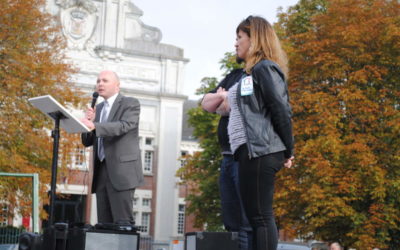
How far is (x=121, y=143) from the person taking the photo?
7.11 meters

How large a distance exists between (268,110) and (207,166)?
93.8 ft

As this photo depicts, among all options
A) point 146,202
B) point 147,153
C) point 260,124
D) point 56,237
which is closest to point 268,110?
point 260,124

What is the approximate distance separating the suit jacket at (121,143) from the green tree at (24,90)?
1523cm

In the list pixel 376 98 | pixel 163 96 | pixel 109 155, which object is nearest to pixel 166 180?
pixel 163 96

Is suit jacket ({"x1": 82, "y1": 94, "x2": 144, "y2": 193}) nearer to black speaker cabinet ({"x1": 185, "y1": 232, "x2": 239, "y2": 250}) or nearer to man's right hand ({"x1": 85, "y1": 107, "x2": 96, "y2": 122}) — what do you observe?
man's right hand ({"x1": 85, "y1": 107, "x2": 96, "y2": 122})

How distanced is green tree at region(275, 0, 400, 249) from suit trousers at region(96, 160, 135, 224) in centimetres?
1668

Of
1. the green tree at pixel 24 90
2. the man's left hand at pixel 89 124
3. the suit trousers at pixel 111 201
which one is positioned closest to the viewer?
the man's left hand at pixel 89 124

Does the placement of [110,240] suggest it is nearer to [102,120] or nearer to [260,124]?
[260,124]

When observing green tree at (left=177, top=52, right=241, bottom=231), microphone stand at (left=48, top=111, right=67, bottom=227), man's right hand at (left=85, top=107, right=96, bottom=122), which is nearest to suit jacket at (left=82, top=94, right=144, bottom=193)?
man's right hand at (left=85, top=107, right=96, bottom=122)

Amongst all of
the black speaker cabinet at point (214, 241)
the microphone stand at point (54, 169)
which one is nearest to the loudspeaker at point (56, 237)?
the microphone stand at point (54, 169)

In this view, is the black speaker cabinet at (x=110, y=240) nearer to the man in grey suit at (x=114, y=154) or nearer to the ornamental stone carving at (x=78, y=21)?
the man in grey suit at (x=114, y=154)

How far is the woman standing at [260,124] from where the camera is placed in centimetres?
512

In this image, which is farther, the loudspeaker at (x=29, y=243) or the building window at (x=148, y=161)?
the building window at (x=148, y=161)

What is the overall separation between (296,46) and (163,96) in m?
17.0
